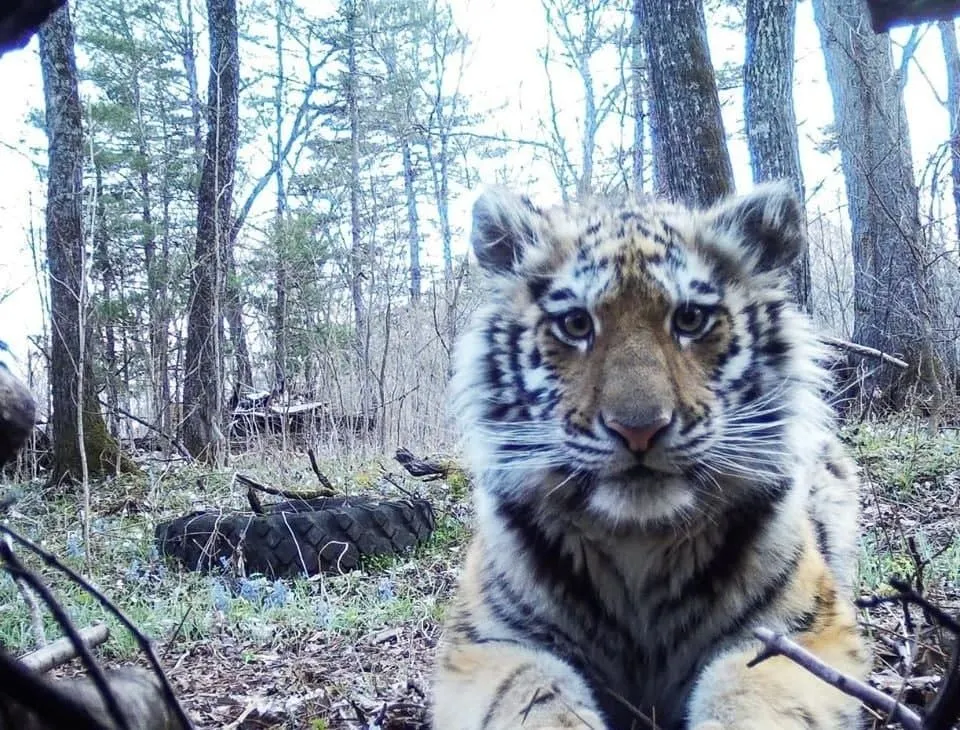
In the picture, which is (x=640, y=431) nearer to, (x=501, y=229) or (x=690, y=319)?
(x=690, y=319)

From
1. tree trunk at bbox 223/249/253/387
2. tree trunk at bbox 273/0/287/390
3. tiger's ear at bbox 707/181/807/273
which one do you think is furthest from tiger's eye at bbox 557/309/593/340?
tree trunk at bbox 223/249/253/387

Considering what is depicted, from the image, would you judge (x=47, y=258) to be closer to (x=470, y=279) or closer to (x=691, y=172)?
(x=470, y=279)

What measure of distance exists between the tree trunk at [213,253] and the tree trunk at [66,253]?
117 cm

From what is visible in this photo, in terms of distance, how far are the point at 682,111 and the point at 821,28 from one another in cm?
785

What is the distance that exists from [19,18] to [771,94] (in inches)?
318

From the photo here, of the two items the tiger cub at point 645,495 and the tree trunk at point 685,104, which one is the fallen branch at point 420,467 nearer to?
the tree trunk at point 685,104

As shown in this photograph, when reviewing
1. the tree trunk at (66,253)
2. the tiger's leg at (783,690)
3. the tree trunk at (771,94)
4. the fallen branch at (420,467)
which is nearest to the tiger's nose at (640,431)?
the tiger's leg at (783,690)

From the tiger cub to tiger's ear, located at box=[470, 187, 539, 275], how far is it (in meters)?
0.10

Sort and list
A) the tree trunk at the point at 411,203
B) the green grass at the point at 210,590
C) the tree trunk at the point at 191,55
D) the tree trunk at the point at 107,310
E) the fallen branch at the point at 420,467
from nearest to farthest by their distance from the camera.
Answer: the green grass at the point at 210,590 → the fallen branch at the point at 420,467 → the tree trunk at the point at 107,310 → the tree trunk at the point at 191,55 → the tree trunk at the point at 411,203

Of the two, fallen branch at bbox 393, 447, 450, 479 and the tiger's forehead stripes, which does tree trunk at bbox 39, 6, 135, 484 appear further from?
the tiger's forehead stripes

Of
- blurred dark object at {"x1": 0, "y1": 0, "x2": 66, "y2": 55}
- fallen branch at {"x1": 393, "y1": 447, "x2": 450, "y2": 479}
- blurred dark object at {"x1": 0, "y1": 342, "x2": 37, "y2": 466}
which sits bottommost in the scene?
fallen branch at {"x1": 393, "y1": 447, "x2": 450, "y2": 479}

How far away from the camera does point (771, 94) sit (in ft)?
25.7

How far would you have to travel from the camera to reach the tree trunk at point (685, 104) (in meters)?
6.71

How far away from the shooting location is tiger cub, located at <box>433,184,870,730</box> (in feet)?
6.89
